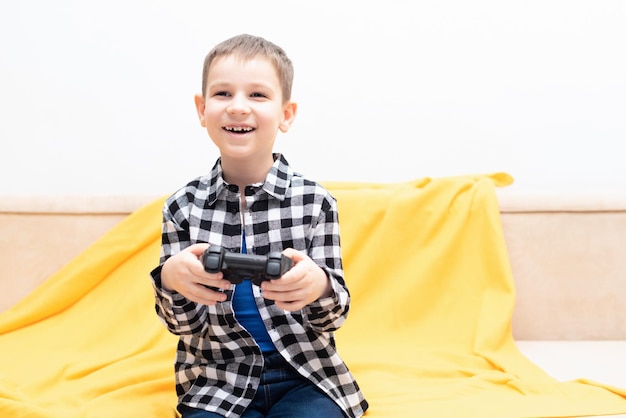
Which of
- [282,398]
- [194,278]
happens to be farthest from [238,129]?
[282,398]

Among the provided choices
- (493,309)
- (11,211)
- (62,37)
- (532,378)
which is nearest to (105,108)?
(62,37)

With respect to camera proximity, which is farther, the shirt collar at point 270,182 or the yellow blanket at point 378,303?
the yellow blanket at point 378,303

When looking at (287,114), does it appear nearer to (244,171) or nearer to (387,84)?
(244,171)

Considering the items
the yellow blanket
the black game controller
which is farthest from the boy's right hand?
the yellow blanket

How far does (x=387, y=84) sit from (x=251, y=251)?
3.17 feet

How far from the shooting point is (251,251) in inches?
39.7

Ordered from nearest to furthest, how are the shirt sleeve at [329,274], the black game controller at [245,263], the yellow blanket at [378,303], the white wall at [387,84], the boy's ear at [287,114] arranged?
the black game controller at [245,263] → the shirt sleeve at [329,274] → the boy's ear at [287,114] → the yellow blanket at [378,303] → the white wall at [387,84]

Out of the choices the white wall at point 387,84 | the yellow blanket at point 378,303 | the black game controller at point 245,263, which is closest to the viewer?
the black game controller at point 245,263

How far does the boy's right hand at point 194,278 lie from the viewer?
33.5 inches

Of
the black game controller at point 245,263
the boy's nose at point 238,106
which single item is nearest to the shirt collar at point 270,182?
the boy's nose at point 238,106

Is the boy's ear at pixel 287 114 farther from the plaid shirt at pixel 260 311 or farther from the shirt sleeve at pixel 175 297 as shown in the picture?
the shirt sleeve at pixel 175 297

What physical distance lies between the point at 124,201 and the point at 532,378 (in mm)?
1024

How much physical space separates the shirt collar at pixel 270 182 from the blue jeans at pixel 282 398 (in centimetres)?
24

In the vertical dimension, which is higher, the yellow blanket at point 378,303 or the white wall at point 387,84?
the white wall at point 387,84
